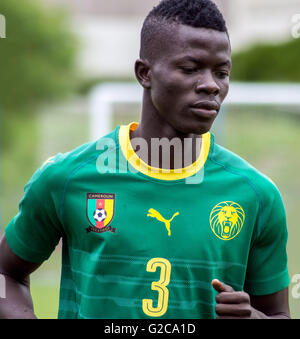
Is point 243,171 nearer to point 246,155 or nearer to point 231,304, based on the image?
point 231,304

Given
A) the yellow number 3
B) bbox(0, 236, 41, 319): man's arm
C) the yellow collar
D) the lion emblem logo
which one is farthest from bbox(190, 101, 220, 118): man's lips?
bbox(0, 236, 41, 319): man's arm

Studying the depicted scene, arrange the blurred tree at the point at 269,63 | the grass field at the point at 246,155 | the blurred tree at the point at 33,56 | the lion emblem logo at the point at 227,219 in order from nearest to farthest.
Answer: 1. the lion emblem logo at the point at 227,219
2. the grass field at the point at 246,155
3. the blurred tree at the point at 269,63
4. the blurred tree at the point at 33,56

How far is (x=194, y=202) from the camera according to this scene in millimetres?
2189

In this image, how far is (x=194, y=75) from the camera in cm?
209

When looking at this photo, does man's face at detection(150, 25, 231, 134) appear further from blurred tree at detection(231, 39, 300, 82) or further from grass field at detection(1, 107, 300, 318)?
blurred tree at detection(231, 39, 300, 82)

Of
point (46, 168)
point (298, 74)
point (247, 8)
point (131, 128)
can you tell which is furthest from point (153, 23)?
point (247, 8)

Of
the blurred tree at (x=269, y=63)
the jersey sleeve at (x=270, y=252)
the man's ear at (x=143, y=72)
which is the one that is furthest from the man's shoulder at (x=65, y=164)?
the blurred tree at (x=269, y=63)

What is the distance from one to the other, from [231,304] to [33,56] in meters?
15.2

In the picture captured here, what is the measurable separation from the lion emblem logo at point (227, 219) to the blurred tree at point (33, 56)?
13.7m

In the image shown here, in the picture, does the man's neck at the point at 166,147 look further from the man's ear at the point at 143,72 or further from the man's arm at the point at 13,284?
the man's arm at the point at 13,284

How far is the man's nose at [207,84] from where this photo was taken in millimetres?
2070

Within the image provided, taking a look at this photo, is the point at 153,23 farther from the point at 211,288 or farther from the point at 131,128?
the point at 211,288

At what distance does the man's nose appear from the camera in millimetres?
2070

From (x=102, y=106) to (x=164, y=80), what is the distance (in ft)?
25.9
